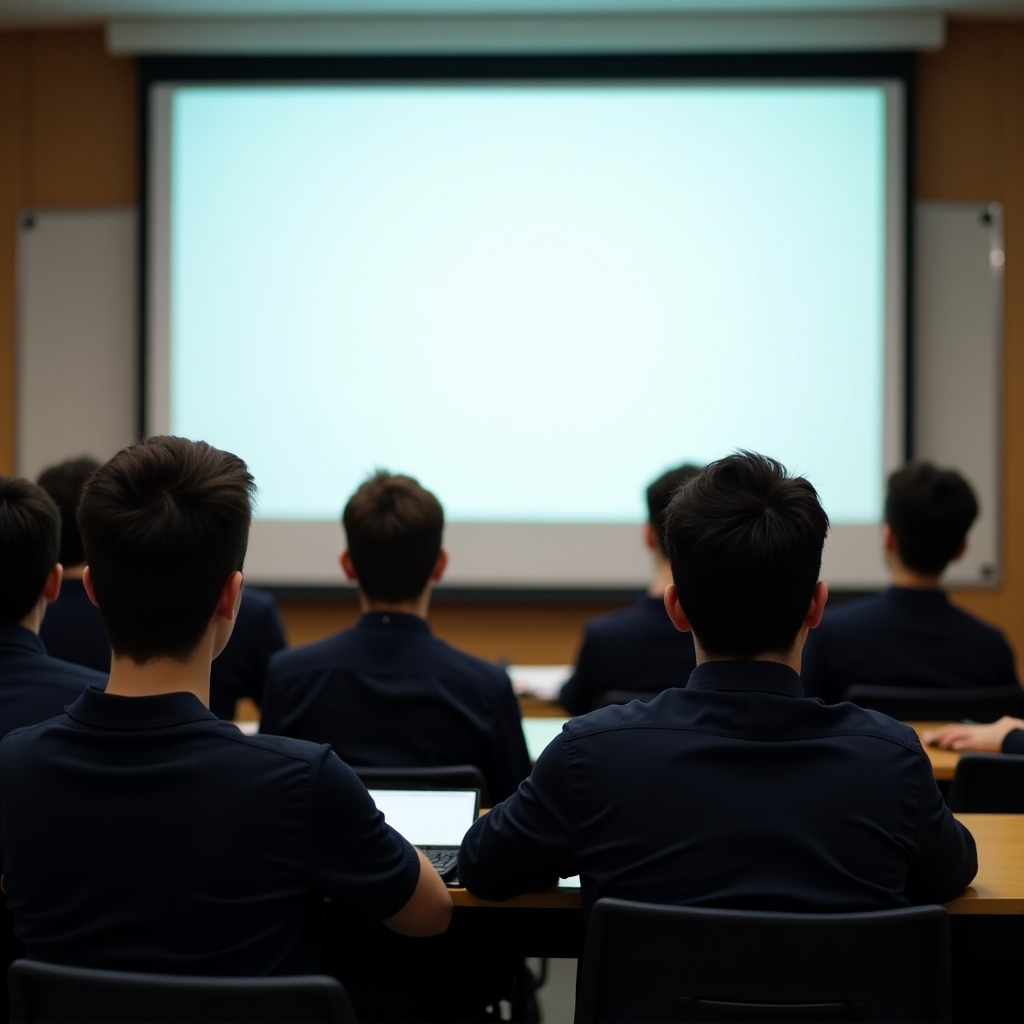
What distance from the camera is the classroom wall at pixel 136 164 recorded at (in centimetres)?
472

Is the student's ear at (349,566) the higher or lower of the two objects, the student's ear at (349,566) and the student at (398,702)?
the higher

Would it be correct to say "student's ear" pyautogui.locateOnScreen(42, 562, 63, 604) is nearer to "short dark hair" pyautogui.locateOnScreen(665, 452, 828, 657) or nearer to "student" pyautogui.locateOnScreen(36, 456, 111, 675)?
"student" pyautogui.locateOnScreen(36, 456, 111, 675)

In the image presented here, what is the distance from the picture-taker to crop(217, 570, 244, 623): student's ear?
133 centimetres

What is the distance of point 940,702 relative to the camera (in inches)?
94.8

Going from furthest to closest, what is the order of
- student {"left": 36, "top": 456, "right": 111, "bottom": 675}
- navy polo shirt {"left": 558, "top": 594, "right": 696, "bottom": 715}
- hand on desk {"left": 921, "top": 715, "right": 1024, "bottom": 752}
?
navy polo shirt {"left": 558, "top": 594, "right": 696, "bottom": 715}
student {"left": 36, "top": 456, "right": 111, "bottom": 675}
hand on desk {"left": 921, "top": 715, "right": 1024, "bottom": 752}

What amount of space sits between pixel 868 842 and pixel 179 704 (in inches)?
30.3

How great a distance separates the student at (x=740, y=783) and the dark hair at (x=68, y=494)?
1.62m

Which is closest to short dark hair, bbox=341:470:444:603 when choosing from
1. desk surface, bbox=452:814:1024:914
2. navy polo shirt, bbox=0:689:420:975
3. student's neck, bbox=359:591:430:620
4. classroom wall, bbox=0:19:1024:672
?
student's neck, bbox=359:591:430:620

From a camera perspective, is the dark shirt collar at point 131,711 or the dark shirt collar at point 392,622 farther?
the dark shirt collar at point 392,622

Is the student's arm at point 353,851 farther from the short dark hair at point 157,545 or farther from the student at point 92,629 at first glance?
the student at point 92,629

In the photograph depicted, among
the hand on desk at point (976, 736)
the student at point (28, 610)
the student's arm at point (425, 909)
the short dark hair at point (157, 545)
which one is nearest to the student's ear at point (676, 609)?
the student's arm at point (425, 909)

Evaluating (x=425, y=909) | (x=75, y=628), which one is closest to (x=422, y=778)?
(x=425, y=909)

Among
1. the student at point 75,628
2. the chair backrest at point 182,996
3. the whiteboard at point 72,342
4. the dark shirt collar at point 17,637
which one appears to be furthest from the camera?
the whiteboard at point 72,342

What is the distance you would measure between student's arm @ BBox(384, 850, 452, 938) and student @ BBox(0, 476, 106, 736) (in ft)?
2.19
